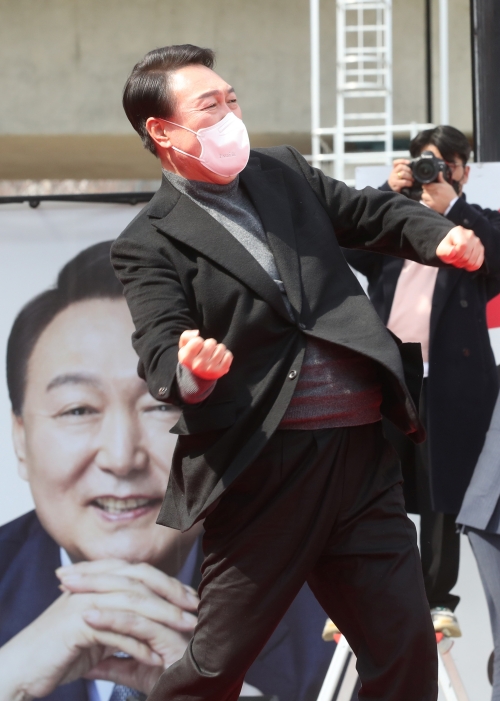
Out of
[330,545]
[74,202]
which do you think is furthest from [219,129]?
[74,202]

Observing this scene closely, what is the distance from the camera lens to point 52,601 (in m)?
3.47

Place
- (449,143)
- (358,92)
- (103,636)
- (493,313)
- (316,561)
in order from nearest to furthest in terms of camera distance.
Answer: (316,561) < (449,143) < (493,313) < (103,636) < (358,92)

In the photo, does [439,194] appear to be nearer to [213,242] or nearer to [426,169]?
[426,169]

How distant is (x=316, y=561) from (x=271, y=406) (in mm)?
347

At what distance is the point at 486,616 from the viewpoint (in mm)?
3361

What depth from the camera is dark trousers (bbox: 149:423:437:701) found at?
6.05ft

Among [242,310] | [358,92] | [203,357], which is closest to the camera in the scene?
[203,357]

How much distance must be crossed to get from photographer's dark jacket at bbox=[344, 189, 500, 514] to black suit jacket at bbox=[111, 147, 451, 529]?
103cm

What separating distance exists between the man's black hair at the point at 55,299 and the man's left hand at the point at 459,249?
1868mm

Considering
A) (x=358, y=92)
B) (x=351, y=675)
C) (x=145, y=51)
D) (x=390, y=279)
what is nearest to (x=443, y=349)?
(x=390, y=279)

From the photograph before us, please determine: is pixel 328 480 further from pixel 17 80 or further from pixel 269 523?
pixel 17 80

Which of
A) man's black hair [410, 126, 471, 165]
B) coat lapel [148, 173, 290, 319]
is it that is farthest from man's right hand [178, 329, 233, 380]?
man's black hair [410, 126, 471, 165]

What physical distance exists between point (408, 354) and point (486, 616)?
176cm

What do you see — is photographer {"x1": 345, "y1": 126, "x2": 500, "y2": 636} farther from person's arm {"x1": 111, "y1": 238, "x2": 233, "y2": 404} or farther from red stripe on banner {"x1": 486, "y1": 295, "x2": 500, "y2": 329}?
person's arm {"x1": 111, "y1": 238, "x2": 233, "y2": 404}
